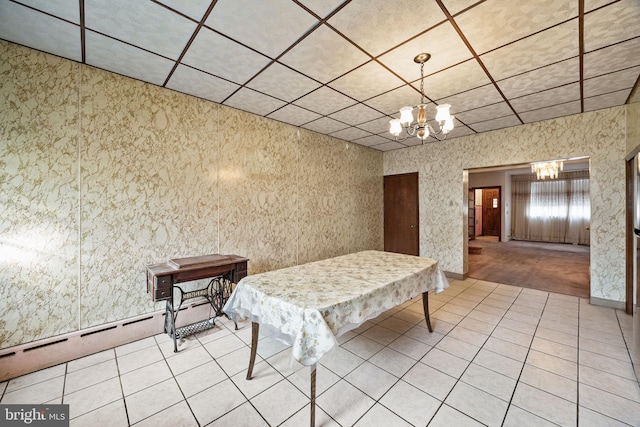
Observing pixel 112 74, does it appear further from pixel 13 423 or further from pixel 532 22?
pixel 532 22

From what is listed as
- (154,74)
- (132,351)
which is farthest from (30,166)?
(132,351)

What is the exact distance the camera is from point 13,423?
172 centimetres

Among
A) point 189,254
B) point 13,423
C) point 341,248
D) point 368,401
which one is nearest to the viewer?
point 13,423

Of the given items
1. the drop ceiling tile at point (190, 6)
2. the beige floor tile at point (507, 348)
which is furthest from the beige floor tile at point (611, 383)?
the drop ceiling tile at point (190, 6)

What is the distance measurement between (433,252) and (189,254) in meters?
4.74

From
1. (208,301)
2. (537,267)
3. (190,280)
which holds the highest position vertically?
(190,280)

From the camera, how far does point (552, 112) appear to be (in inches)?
147

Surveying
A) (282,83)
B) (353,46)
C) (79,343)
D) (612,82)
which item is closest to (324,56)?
(353,46)

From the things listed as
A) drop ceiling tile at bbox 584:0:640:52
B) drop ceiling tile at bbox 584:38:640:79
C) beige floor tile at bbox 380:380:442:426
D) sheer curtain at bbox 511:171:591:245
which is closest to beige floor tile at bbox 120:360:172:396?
beige floor tile at bbox 380:380:442:426

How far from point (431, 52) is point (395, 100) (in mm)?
1016

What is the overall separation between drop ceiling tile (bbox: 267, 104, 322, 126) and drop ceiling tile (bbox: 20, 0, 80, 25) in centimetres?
214

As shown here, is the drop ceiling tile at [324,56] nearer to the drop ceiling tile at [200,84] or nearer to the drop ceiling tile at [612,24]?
the drop ceiling tile at [200,84]

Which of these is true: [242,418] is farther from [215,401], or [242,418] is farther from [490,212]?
[490,212]

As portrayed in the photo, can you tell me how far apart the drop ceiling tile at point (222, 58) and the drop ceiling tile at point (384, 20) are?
882 mm
